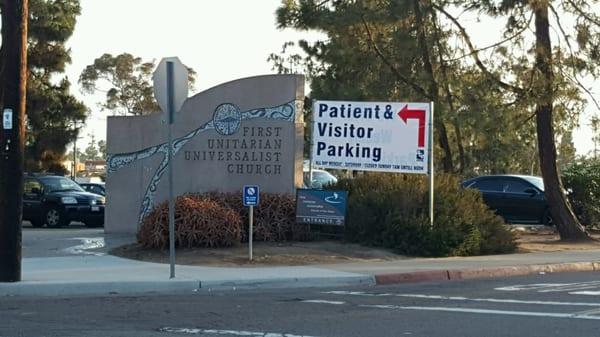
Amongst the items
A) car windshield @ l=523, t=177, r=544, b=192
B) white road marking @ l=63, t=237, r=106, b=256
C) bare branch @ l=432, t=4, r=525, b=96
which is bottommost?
white road marking @ l=63, t=237, r=106, b=256

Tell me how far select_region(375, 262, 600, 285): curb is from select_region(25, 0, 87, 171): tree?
2908cm

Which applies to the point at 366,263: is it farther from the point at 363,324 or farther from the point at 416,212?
the point at 363,324

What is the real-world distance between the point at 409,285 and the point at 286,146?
5804mm

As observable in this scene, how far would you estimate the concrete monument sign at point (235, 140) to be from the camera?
18797 millimetres

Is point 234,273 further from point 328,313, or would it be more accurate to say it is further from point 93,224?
point 93,224

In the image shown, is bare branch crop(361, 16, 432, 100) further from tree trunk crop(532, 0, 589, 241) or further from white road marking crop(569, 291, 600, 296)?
white road marking crop(569, 291, 600, 296)

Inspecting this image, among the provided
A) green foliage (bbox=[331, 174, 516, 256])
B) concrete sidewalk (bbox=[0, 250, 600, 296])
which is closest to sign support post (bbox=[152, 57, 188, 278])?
concrete sidewalk (bbox=[0, 250, 600, 296])

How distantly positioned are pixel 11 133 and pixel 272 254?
5534 millimetres

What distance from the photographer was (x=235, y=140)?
1922 centimetres

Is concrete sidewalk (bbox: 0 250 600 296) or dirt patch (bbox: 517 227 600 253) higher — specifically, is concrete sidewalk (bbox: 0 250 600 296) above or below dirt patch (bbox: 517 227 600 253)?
below

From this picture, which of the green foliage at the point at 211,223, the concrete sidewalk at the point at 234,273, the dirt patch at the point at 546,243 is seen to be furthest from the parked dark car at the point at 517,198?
the green foliage at the point at 211,223

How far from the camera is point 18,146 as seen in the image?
12523mm

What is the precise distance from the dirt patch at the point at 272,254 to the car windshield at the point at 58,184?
1018 cm

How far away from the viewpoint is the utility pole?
12398mm
